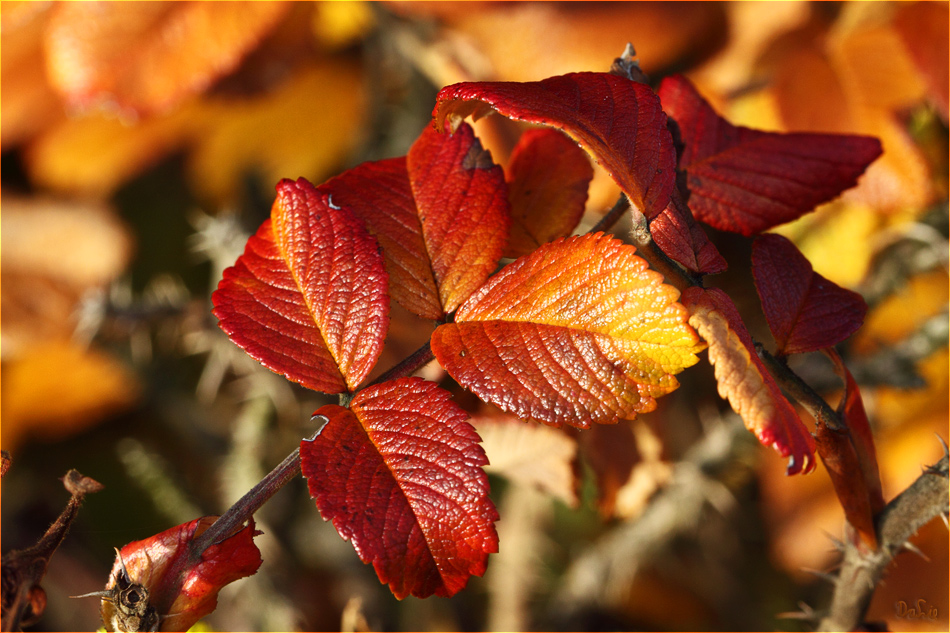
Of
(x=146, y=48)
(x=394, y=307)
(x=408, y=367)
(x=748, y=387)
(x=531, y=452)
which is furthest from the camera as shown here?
(x=146, y=48)

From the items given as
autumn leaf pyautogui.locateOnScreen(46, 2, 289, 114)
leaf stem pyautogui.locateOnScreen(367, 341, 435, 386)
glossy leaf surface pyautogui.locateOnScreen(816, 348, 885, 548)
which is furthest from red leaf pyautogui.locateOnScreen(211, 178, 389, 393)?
autumn leaf pyautogui.locateOnScreen(46, 2, 289, 114)

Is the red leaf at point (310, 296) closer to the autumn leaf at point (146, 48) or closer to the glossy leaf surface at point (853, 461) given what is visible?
the glossy leaf surface at point (853, 461)

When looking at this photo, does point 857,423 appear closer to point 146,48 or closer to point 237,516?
point 237,516

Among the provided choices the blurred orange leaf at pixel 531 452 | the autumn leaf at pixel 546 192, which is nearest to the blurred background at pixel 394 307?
the blurred orange leaf at pixel 531 452

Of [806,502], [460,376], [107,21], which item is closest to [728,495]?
[806,502]

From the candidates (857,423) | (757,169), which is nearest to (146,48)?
(757,169)

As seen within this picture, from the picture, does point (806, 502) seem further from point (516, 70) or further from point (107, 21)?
point (107, 21)
